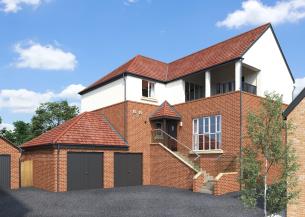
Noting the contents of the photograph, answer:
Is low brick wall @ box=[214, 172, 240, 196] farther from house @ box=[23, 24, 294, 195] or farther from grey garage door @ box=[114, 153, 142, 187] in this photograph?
grey garage door @ box=[114, 153, 142, 187]

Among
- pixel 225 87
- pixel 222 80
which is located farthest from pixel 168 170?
pixel 222 80

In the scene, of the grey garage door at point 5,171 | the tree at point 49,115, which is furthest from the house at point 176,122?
the tree at point 49,115

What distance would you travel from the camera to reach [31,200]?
15.8 metres

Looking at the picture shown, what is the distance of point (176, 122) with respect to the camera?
23.7 m

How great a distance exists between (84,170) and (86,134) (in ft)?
7.79

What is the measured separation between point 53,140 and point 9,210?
5.74 m

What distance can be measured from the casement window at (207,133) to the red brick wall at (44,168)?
9149 mm

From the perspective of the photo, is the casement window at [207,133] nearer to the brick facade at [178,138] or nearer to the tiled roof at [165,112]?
the brick facade at [178,138]

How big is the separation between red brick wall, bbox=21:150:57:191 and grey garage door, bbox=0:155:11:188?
1541 mm

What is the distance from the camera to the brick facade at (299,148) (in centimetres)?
1228

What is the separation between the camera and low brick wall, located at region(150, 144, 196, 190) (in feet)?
63.1

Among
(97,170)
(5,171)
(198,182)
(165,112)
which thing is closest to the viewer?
(198,182)

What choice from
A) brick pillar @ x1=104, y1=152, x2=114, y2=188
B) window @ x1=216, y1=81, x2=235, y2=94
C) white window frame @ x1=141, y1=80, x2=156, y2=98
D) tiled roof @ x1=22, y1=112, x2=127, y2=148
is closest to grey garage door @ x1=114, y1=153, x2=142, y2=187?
brick pillar @ x1=104, y1=152, x2=114, y2=188

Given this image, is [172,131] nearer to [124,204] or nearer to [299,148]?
[124,204]
